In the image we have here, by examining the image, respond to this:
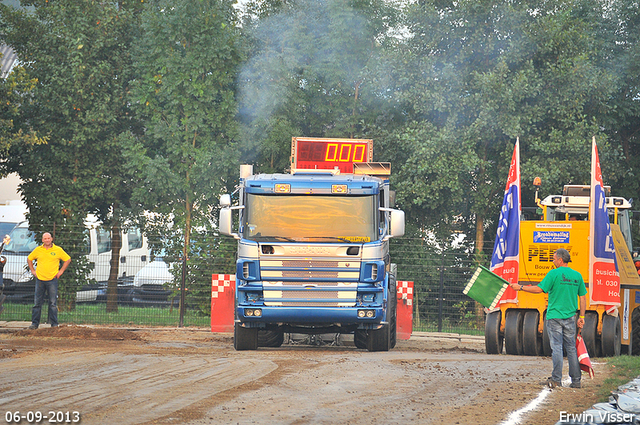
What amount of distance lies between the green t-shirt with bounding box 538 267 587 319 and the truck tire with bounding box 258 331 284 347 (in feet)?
22.7

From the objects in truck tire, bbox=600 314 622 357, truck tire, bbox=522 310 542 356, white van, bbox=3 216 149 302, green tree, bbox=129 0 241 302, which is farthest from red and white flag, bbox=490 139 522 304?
white van, bbox=3 216 149 302

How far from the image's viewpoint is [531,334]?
1628cm

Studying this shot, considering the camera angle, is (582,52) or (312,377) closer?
(312,377)

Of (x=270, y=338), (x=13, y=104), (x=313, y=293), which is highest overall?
(x=13, y=104)

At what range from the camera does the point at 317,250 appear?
1498 cm

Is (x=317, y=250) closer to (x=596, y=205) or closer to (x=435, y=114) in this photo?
(x=596, y=205)

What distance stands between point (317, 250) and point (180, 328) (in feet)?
29.4

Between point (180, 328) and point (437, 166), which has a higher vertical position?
point (437, 166)

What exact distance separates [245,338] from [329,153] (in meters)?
4.13

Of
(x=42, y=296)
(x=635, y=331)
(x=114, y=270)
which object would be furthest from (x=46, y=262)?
(x=635, y=331)

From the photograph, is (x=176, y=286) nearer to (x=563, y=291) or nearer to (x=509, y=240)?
(x=509, y=240)

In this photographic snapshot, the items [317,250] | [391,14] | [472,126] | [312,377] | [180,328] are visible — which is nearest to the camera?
[312,377]

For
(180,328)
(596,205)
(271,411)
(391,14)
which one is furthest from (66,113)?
(271,411)

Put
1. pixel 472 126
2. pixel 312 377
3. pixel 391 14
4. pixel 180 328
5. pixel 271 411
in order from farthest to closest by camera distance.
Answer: pixel 391 14
pixel 472 126
pixel 180 328
pixel 312 377
pixel 271 411
